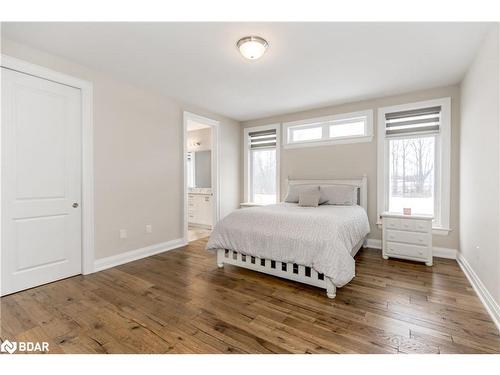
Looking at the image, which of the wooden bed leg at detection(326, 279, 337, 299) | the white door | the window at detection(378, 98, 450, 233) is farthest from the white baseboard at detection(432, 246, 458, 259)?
the white door

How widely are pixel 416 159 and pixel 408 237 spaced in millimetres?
1268

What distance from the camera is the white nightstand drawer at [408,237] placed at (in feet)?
10.3

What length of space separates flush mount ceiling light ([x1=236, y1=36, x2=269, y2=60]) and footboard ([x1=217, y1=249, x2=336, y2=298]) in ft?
6.94

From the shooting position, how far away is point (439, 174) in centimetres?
352

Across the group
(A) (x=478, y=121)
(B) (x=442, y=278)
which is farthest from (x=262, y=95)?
(B) (x=442, y=278)

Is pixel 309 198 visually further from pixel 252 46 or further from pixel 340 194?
pixel 252 46

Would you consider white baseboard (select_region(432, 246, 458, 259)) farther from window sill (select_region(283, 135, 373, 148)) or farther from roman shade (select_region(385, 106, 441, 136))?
window sill (select_region(283, 135, 373, 148))

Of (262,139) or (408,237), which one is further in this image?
(262,139)

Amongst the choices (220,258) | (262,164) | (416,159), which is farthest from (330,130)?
(220,258)

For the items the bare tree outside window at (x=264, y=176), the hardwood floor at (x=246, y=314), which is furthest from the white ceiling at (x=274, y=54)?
the hardwood floor at (x=246, y=314)

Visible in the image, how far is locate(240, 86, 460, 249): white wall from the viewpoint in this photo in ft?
11.1

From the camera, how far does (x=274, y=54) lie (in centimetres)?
253

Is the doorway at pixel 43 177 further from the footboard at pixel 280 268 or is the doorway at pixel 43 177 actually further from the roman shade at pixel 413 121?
the roman shade at pixel 413 121
